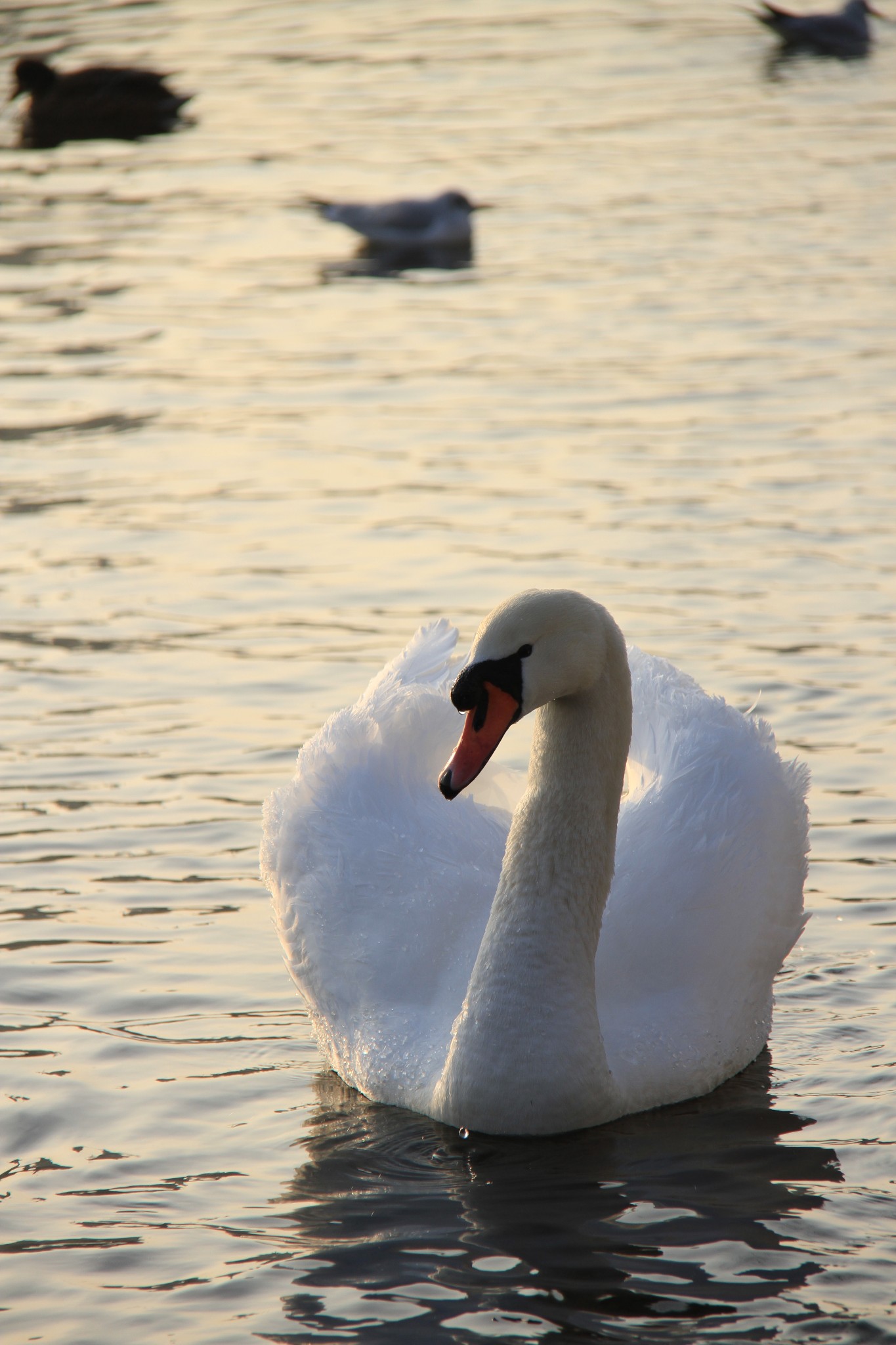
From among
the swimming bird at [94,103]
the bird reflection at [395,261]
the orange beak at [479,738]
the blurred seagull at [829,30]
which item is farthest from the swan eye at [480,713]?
the blurred seagull at [829,30]

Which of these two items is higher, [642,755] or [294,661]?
[642,755]

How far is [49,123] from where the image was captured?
2583cm

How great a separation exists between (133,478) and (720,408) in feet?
11.8

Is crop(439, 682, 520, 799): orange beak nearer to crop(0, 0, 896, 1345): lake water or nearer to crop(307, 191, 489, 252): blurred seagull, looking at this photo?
crop(0, 0, 896, 1345): lake water

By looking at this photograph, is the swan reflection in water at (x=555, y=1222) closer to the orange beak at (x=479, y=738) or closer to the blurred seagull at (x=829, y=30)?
the orange beak at (x=479, y=738)

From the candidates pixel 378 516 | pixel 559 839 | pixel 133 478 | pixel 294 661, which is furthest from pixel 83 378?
pixel 559 839

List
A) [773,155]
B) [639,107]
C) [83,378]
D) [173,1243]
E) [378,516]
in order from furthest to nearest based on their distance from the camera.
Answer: [639,107]
[773,155]
[83,378]
[378,516]
[173,1243]

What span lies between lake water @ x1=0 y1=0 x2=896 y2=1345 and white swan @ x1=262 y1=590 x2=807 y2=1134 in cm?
20

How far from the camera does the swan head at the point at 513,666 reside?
5.18 meters

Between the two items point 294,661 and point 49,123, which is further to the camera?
point 49,123

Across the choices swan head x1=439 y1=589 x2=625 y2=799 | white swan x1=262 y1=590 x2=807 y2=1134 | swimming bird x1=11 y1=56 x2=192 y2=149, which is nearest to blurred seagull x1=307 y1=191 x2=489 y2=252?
swimming bird x1=11 y1=56 x2=192 y2=149

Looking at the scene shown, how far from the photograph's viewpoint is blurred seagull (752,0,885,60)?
28.9 m

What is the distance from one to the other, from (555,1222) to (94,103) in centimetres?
2213

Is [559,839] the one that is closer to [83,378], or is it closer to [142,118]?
[83,378]
